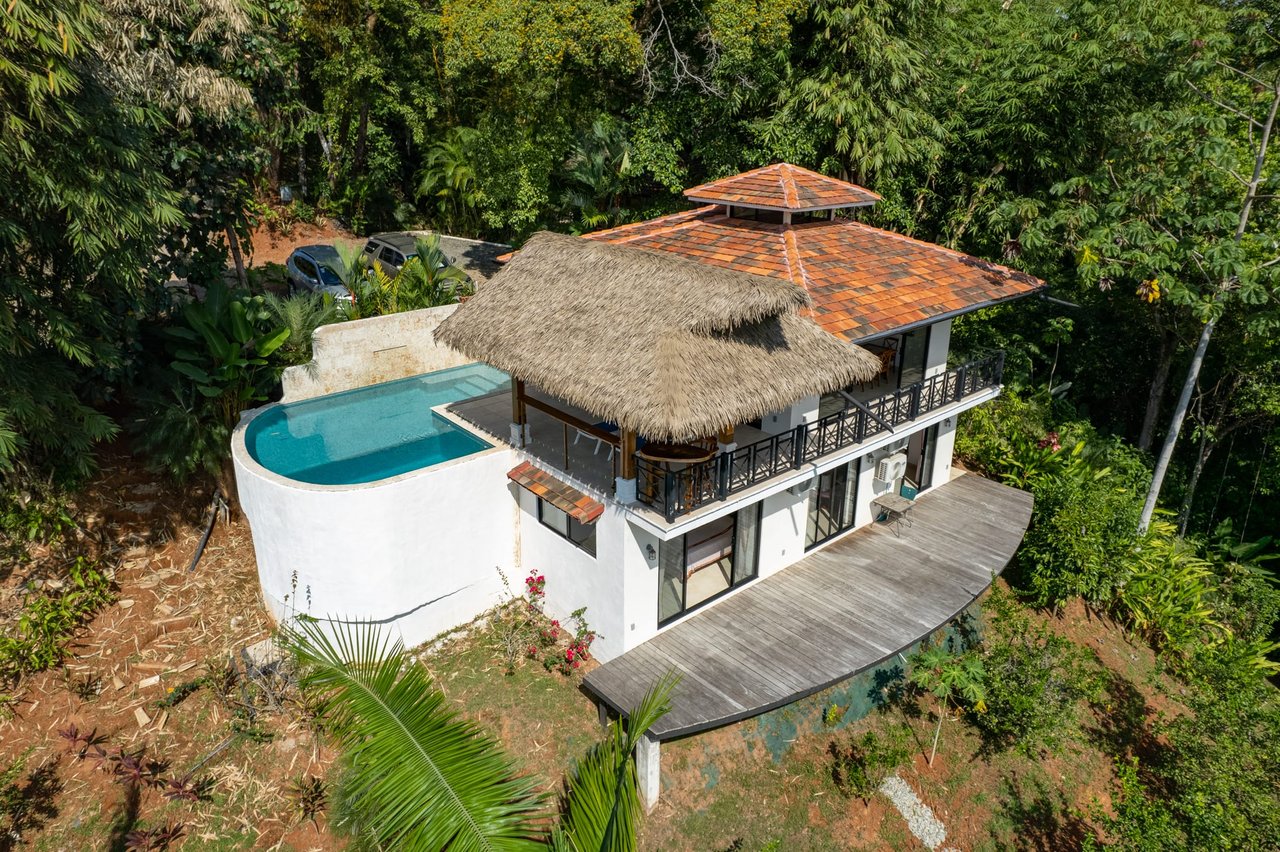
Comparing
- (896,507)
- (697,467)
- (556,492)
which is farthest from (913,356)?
(556,492)

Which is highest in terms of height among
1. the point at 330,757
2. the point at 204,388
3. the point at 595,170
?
the point at 595,170

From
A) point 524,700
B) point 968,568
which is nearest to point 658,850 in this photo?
point 524,700

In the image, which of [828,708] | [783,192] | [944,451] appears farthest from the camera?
[944,451]

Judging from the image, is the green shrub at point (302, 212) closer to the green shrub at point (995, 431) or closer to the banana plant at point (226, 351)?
the banana plant at point (226, 351)

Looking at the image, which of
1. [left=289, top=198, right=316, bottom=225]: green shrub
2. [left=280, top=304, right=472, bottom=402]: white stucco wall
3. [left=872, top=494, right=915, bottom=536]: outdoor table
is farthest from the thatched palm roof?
[left=289, top=198, right=316, bottom=225]: green shrub

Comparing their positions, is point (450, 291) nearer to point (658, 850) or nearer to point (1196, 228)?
point (658, 850)

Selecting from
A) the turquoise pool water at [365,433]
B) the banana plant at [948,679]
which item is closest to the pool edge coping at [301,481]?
the turquoise pool water at [365,433]

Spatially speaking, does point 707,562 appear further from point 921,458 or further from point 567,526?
point 921,458
